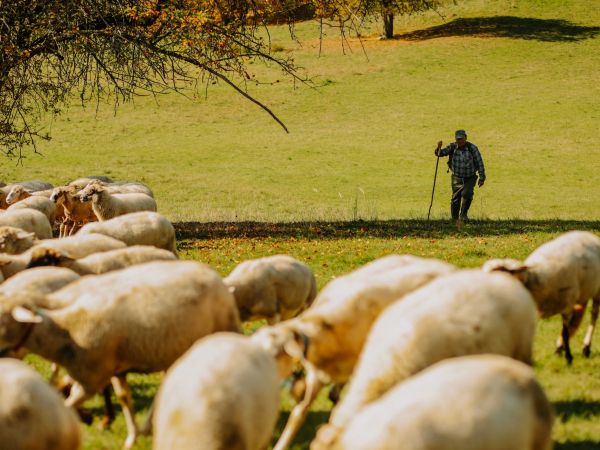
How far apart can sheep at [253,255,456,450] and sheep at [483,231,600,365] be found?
6.76 feet

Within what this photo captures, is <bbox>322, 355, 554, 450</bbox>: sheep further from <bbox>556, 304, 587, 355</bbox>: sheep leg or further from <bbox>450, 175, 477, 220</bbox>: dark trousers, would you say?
<bbox>450, 175, 477, 220</bbox>: dark trousers

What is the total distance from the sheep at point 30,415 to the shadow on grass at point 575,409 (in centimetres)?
475

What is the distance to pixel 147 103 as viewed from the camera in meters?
56.3

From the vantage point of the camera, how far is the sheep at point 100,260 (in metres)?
10.0

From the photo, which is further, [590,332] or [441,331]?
[590,332]

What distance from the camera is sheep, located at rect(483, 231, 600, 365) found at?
9.97m

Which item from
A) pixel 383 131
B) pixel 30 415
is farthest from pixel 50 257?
pixel 383 131

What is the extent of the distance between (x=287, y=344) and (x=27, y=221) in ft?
31.0

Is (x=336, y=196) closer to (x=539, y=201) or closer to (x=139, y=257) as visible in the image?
(x=539, y=201)

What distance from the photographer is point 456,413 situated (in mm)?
5035

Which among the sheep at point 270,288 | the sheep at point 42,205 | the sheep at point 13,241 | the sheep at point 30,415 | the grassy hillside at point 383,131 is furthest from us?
the grassy hillside at point 383,131

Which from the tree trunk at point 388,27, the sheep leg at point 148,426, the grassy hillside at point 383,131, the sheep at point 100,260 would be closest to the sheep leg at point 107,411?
the sheep leg at point 148,426

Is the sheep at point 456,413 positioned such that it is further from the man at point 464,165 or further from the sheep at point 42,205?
the man at point 464,165

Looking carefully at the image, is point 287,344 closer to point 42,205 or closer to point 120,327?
point 120,327
